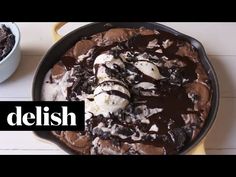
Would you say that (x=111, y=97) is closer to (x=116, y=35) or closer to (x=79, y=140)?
(x=79, y=140)

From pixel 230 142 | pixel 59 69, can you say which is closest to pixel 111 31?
pixel 59 69

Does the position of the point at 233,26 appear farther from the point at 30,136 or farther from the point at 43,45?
the point at 30,136

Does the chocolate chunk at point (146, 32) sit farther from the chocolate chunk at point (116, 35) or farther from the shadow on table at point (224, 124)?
the shadow on table at point (224, 124)

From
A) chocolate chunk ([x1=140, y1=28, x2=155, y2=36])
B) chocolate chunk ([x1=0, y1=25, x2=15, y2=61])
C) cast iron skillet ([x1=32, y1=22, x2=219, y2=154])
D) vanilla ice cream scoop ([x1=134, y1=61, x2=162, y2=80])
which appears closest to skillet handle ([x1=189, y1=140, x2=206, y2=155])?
cast iron skillet ([x1=32, y1=22, x2=219, y2=154])

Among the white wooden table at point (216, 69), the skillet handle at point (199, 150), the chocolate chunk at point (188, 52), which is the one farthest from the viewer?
the chocolate chunk at point (188, 52)

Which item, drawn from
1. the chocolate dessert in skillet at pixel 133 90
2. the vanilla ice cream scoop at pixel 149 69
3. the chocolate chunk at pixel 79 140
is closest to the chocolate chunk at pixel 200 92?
the chocolate dessert in skillet at pixel 133 90

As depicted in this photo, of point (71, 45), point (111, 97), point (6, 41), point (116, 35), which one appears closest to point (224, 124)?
point (111, 97)
